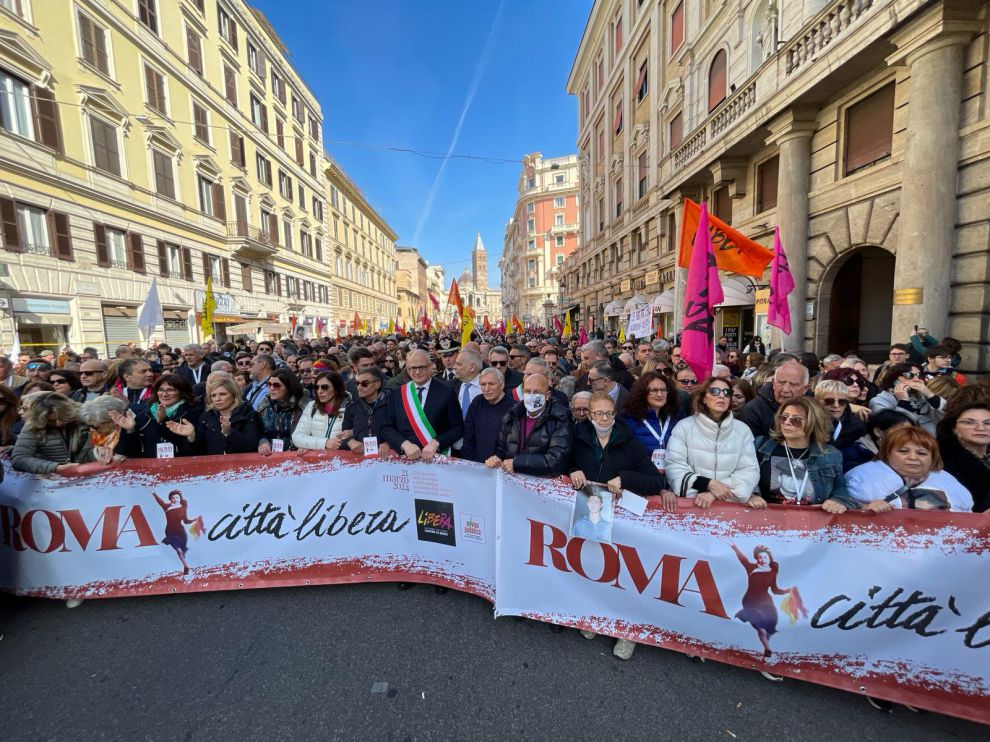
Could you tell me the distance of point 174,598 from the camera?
325cm

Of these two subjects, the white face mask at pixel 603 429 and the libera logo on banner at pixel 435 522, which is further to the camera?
the libera logo on banner at pixel 435 522

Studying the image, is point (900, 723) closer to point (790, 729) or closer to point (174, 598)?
point (790, 729)

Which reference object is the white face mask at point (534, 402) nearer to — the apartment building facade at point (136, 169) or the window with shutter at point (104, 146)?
the apartment building facade at point (136, 169)

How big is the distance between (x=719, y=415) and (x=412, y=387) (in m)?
2.48

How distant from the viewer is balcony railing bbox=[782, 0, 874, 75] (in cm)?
750

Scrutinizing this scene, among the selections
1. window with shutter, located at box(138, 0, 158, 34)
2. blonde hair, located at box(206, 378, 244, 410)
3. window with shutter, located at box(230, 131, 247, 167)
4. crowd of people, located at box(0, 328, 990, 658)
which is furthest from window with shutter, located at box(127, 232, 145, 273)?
blonde hair, located at box(206, 378, 244, 410)

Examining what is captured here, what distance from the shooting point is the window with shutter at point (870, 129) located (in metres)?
7.74

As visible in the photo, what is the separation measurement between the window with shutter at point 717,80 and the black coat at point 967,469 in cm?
1279

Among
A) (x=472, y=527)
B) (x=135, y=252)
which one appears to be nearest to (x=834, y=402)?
(x=472, y=527)

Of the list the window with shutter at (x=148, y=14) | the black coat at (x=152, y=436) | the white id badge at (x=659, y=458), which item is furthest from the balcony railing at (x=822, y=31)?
the window with shutter at (x=148, y=14)

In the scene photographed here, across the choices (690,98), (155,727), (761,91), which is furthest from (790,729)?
(690,98)

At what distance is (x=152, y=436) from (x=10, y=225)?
1547 cm

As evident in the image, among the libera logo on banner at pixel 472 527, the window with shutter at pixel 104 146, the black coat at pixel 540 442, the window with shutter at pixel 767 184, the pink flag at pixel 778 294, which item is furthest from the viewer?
the window with shutter at pixel 104 146

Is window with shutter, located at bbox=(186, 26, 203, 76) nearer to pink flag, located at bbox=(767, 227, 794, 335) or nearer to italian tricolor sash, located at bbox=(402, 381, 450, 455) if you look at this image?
italian tricolor sash, located at bbox=(402, 381, 450, 455)
